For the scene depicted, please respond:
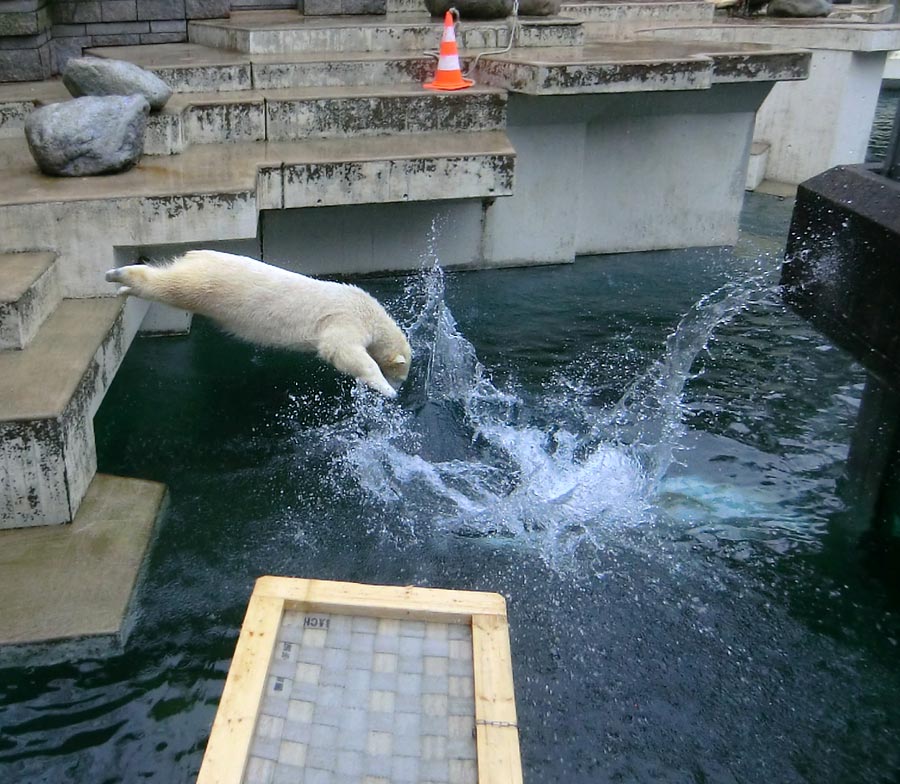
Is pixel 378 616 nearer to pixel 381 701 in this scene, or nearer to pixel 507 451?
pixel 381 701

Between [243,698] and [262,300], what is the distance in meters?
2.86

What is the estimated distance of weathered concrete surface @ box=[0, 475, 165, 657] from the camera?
3768mm

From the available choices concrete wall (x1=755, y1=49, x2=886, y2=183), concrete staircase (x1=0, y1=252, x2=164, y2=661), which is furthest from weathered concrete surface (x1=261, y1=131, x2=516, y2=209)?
concrete wall (x1=755, y1=49, x2=886, y2=183)

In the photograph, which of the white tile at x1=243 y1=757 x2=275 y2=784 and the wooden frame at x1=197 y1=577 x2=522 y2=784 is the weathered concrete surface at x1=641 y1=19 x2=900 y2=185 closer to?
the wooden frame at x1=197 y1=577 x2=522 y2=784

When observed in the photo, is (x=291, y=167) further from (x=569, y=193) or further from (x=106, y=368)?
(x=569, y=193)

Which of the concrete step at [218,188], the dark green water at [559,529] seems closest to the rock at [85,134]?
the concrete step at [218,188]

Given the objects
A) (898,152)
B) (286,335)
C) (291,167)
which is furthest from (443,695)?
(291,167)

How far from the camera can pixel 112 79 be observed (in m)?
6.32

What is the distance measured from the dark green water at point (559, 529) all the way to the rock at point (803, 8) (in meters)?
6.55

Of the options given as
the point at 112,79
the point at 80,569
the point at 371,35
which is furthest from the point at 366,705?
the point at 371,35

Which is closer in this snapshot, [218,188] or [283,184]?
[218,188]

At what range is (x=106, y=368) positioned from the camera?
500cm

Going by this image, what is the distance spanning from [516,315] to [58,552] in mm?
4124

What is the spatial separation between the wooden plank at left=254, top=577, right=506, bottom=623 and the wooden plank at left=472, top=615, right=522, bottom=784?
2.1 inches
